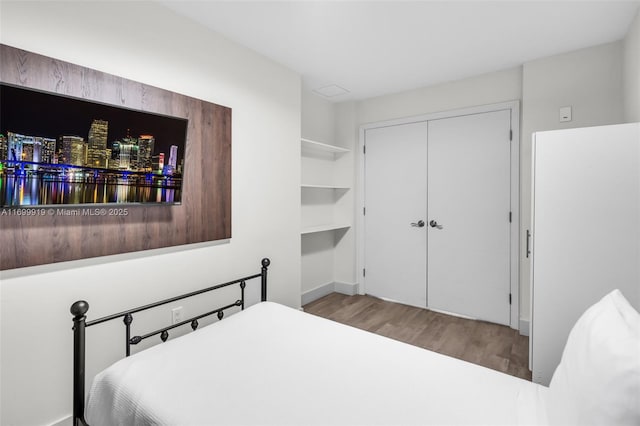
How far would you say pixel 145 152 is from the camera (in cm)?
194

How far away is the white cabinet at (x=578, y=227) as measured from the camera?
185 centimetres

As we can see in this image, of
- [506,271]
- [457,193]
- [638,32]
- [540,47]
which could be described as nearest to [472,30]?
[540,47]

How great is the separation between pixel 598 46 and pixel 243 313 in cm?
341

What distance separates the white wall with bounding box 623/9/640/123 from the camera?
216 cm

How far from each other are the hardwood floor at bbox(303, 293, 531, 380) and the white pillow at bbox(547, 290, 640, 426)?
1.58 m

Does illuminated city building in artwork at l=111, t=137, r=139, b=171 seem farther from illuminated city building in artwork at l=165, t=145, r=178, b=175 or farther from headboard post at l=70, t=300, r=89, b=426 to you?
headboard post at l=70, t=300, r=89, b=426

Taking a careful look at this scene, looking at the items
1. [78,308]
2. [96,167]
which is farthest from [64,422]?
[96,167]

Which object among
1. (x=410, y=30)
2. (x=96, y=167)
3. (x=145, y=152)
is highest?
(x=410, y=30)

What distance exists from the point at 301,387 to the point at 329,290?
2960 mm

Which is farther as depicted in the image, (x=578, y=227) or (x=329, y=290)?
(x=329, y=290)

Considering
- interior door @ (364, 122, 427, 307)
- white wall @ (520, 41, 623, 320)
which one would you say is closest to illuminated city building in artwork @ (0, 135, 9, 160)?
interior door @ (364, 122, 427, 307)

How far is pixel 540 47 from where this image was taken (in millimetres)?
2680

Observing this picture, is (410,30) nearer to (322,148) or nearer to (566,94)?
(566,94)

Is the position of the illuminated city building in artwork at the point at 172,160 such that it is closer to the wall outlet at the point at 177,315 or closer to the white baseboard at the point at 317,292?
the wall outlet at the point at 177,315
